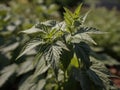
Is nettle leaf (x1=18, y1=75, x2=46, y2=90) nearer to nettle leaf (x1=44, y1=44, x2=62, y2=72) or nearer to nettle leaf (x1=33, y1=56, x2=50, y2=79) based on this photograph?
nettle leaf (x1=33, y1=56, x2=50, y2=79)

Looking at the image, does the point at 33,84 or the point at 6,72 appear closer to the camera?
the point at 33,84

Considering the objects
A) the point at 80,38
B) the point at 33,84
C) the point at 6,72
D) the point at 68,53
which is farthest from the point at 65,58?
the point at 6,72

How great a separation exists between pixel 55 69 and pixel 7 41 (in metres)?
1.37

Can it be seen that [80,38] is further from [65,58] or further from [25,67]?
[25,67]

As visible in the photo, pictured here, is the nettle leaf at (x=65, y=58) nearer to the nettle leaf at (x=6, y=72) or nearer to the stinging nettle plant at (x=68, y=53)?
the stinging nettle plant at (x=68, y=53)

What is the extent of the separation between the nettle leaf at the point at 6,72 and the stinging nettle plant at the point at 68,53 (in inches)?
20.8

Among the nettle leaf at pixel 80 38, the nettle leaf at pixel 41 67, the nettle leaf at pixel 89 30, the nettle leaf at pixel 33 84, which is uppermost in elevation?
the nettle leaf at pixel 89 30

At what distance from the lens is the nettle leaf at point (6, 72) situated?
7.55 ft

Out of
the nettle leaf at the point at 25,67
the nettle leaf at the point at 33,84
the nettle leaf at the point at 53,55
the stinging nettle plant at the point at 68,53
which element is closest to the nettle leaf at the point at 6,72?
the nettle leaf at the point at 25,67

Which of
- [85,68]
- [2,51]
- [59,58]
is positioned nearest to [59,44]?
[59,58]

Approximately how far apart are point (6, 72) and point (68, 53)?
2.74ft

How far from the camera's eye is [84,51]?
1.72 meters

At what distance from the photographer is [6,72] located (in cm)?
237

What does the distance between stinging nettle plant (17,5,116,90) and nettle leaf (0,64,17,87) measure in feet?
1.73
